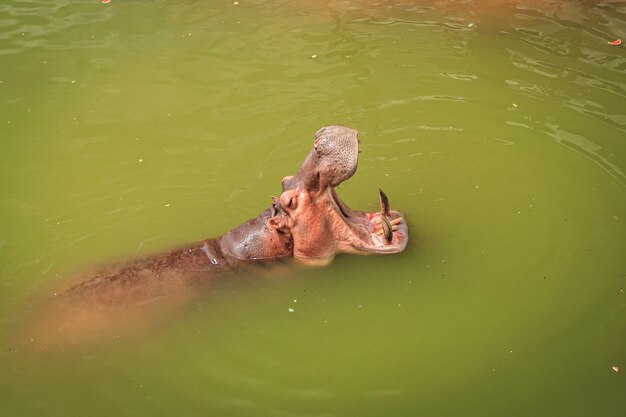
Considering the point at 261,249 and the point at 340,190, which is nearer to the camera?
the point at 261,249

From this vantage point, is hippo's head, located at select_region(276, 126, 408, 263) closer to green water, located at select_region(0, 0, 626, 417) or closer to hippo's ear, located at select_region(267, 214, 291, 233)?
hippo's ear, located at select_region(267, 214, 291, 233)

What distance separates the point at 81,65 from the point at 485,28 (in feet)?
18.7

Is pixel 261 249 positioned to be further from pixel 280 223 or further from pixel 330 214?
pixel 330 214

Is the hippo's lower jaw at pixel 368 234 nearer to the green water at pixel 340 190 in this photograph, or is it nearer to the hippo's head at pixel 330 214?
the hippo's head at pixel 330 214

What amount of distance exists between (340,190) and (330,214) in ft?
4.88

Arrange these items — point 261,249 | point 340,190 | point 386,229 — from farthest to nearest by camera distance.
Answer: point 340,190, point 261,249, point 386,229

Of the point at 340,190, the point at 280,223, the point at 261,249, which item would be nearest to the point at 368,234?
the point at 280,223

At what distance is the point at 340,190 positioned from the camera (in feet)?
22.5

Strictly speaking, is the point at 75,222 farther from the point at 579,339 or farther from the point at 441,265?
the point at 579,339

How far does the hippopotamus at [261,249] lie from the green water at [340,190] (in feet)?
0.76

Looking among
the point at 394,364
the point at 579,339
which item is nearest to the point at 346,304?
the point at 394,364

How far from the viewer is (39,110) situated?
8.59m

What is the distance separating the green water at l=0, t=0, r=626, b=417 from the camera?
513cm

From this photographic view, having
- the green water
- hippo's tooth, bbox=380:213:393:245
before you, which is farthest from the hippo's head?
the green water
